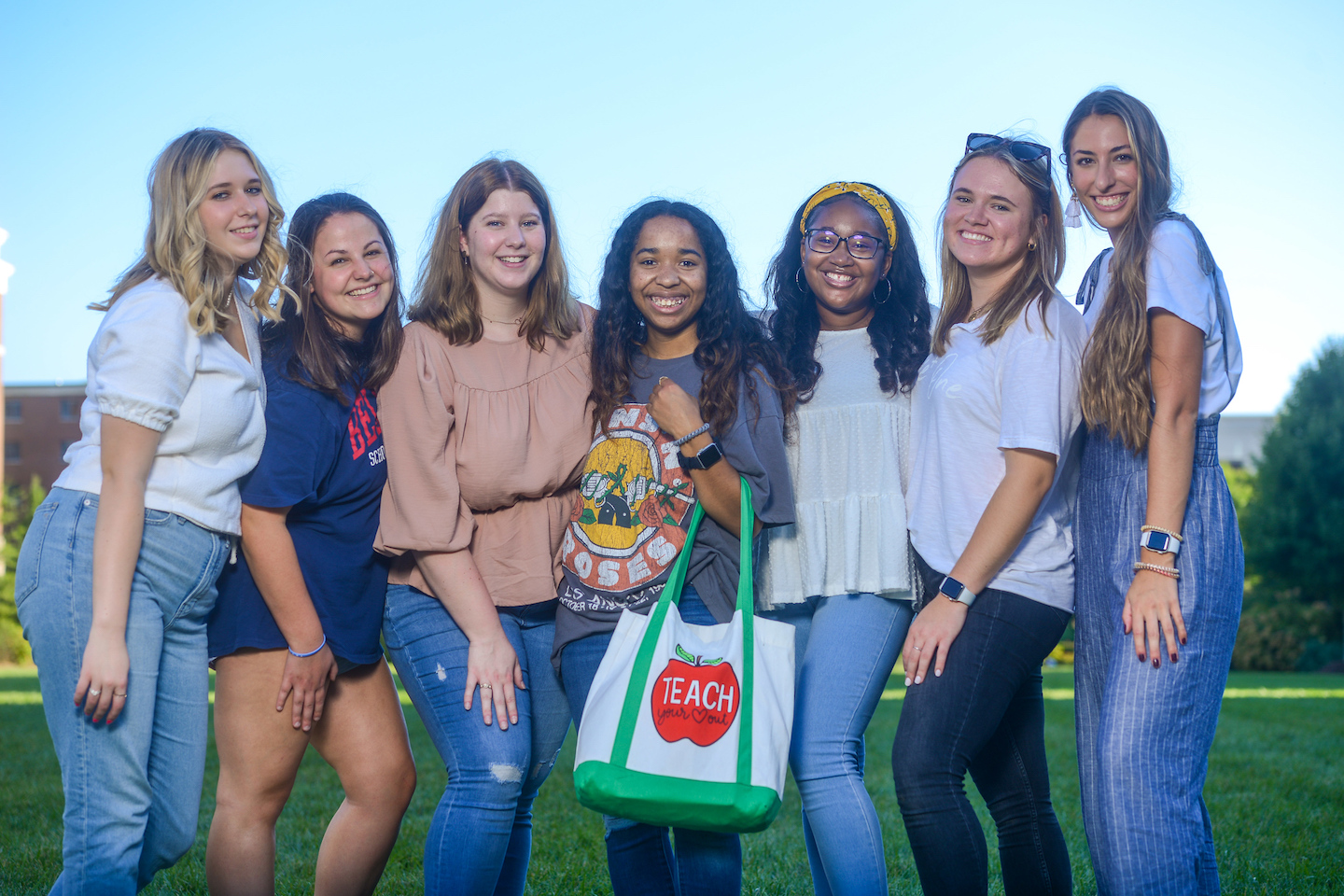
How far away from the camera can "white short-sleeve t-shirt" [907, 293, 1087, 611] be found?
2.88 meters

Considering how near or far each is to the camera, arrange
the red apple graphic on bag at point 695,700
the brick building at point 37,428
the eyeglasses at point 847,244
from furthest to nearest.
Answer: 1. the brick building at point 37,428
2. the eyeglasses at point 847,244
3. the red apple graphic on bag at point 695,700

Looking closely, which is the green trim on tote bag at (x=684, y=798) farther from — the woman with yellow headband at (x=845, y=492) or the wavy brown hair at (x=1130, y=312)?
the wavy brown hair at (x=1130, y=312)

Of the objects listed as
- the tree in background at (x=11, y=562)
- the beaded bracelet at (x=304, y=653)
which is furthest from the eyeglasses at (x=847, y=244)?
the tree in background at (x=11, y=562)

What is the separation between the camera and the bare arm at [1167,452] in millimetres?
2730

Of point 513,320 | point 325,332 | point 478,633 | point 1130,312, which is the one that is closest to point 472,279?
point 513,320

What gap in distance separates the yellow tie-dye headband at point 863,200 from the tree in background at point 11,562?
98.3 ft

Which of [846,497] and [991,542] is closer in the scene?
[991,542]

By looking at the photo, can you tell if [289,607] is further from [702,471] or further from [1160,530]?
[1160,530]

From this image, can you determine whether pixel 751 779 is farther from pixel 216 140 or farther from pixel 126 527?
pixel 216 140

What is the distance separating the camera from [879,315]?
3518 mm

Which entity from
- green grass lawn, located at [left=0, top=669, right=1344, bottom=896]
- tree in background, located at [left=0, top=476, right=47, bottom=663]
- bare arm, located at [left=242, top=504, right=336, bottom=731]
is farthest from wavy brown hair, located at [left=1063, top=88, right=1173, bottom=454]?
tree in background, located at [left=0, top=476, right=47, bottom=663]

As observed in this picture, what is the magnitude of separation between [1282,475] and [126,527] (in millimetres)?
35223

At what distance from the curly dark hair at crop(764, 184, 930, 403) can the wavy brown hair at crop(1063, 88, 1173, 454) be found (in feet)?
1.99

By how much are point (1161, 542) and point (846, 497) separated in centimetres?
91
